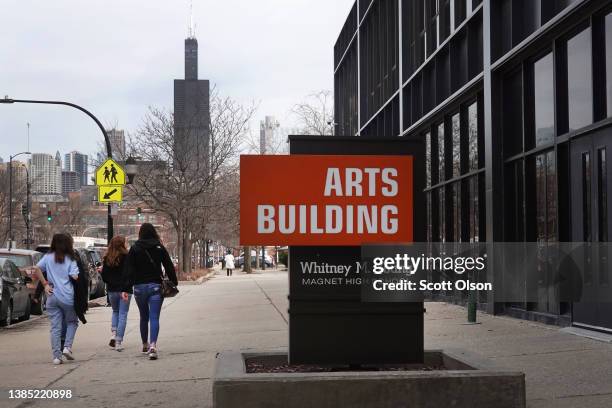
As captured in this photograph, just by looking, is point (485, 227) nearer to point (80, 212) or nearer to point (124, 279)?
point (124, 279)

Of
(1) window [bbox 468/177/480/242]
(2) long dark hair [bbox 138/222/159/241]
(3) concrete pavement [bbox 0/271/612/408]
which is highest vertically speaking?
(1) window [bbox 468/177/480/242]

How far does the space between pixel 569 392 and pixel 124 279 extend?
21.8ft

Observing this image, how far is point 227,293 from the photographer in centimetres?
2683

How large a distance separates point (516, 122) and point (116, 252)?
26.0 ft

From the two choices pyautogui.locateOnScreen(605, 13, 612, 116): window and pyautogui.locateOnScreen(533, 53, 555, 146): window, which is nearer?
pyautogui.locateOnScreen(605, 13, 612, 116): window

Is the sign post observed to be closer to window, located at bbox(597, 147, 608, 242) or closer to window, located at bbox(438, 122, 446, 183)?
window, located at bbox(597, 147, 608, 242)

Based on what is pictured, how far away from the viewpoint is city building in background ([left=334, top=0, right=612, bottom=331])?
11594 millimetres

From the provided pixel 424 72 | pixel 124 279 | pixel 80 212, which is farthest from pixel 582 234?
pixel 80 212

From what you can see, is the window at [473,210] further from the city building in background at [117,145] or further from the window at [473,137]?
the city building in background at [117,145]

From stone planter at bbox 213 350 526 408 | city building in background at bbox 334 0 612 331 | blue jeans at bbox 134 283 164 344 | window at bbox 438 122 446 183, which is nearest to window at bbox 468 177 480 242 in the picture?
city building in background at bbox 334 0 612 331

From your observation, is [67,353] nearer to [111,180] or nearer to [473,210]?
[473,210]

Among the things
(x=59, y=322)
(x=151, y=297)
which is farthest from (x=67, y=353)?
(x=151, y=297)

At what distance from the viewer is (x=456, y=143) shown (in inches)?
766

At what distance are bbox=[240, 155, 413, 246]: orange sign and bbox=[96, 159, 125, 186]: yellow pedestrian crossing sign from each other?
50.2ft
